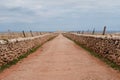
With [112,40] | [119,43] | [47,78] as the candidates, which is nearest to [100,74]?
[47,78]

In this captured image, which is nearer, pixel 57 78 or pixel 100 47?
pixel 57 78

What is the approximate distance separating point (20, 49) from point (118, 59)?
7.86 meters

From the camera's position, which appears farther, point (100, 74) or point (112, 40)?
point (112, 40)

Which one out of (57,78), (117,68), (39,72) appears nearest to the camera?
(57,78)

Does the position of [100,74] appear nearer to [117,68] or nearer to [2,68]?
[117,68]

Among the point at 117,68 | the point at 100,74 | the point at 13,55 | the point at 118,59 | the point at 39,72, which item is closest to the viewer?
the point at 100,74

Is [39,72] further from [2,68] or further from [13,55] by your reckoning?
[13,55]

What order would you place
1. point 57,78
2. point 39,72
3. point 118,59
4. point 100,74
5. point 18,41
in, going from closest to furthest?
point 57,78
point 100,74
point 39,72
point 118,59
point 18,41

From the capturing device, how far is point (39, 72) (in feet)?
36.7

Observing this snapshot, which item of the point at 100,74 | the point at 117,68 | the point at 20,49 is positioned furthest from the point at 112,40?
the point at 20,49

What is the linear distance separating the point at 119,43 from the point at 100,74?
3.06 m

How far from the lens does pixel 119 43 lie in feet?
41.9

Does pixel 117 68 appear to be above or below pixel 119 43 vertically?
below

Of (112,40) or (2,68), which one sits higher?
(112,40)
